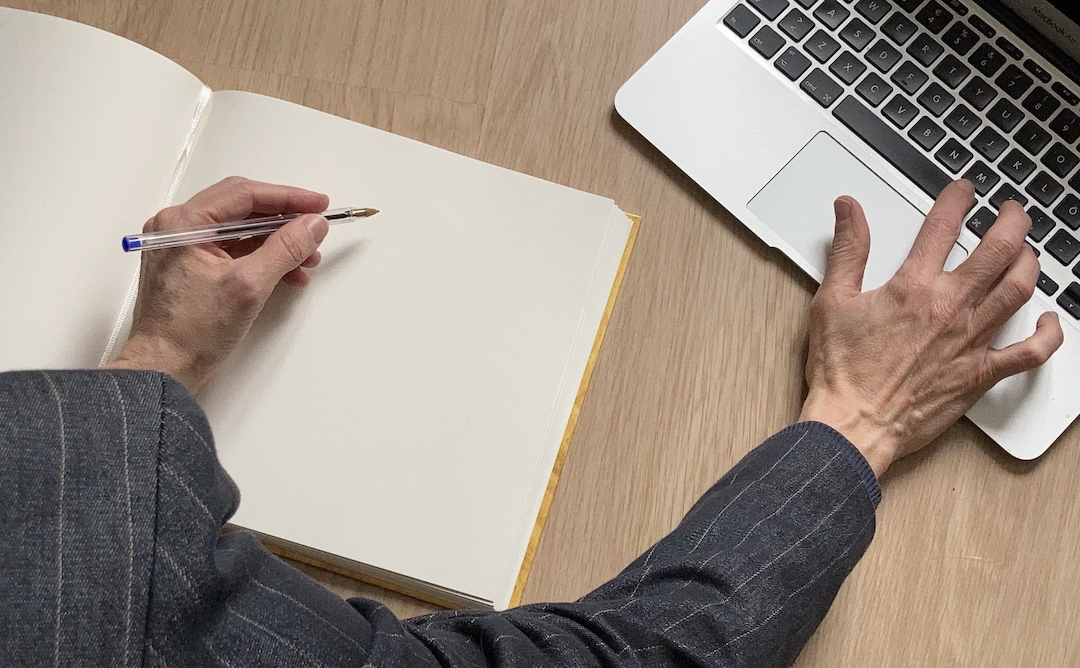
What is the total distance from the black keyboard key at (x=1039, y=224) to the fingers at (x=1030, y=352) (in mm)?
61

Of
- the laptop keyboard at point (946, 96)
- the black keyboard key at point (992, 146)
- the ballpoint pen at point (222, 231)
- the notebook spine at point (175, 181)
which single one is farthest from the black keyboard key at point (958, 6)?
the notebook spine at point (175, 181)

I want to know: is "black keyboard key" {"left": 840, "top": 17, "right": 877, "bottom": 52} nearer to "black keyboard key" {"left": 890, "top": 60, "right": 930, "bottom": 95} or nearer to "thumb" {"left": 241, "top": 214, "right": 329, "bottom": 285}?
"black keyboard key" {"left": 890, "top": 60, "right": 930, "bottom": 95}

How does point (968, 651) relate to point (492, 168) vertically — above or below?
below

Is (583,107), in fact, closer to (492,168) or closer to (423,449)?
(492,168)

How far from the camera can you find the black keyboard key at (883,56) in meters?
0.70

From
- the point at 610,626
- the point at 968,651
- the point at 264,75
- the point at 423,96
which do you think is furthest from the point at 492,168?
the point at 968,651

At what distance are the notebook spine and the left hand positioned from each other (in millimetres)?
25

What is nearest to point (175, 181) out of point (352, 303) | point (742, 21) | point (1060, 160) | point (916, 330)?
point (352, 303)

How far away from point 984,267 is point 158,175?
0.60m

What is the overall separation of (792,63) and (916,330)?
224 millimetres

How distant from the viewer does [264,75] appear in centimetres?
73

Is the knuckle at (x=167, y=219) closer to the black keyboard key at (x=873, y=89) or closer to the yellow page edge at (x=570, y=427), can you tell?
the yellow page edge at (x=570, y=427)

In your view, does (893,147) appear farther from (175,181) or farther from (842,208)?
(175,181)

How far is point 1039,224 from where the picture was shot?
26.3 inches
